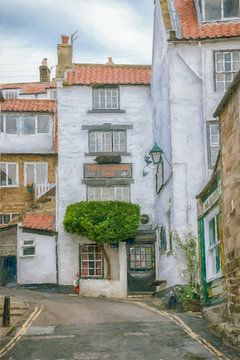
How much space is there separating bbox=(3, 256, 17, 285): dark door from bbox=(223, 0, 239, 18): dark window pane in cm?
1966

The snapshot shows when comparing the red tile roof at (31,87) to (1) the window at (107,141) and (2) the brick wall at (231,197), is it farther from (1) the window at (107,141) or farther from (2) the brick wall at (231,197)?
(2) the brick wall at (231,197)

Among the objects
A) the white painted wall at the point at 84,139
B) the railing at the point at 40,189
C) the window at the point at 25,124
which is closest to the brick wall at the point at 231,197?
the white painted wall at the point at 84,139

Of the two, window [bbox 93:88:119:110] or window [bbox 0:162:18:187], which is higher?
window [bbox 93:88:119:110]

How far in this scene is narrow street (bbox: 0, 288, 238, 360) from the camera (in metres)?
13.6

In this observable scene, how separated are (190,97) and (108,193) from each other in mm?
9941

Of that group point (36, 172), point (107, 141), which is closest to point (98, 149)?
point (107, 141)

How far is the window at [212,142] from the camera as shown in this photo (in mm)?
27692

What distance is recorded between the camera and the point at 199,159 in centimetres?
2784

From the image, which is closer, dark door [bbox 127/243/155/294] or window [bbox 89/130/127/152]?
dark door [bbox 127/243/155/294]

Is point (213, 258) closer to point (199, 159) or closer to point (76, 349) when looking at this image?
point (76, 349)

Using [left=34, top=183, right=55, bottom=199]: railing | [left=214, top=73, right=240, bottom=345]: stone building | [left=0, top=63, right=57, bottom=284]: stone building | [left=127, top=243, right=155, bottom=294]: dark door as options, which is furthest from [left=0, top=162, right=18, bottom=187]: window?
[left=214, top=73, right=240, bottom=345]: stone building

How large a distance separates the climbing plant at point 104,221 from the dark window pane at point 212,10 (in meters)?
10.9

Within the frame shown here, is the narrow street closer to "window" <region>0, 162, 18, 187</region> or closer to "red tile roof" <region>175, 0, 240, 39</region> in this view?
"red tile roof" <region>175, 0, 240, 39</region>

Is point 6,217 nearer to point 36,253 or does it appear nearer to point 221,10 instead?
point 36,253
